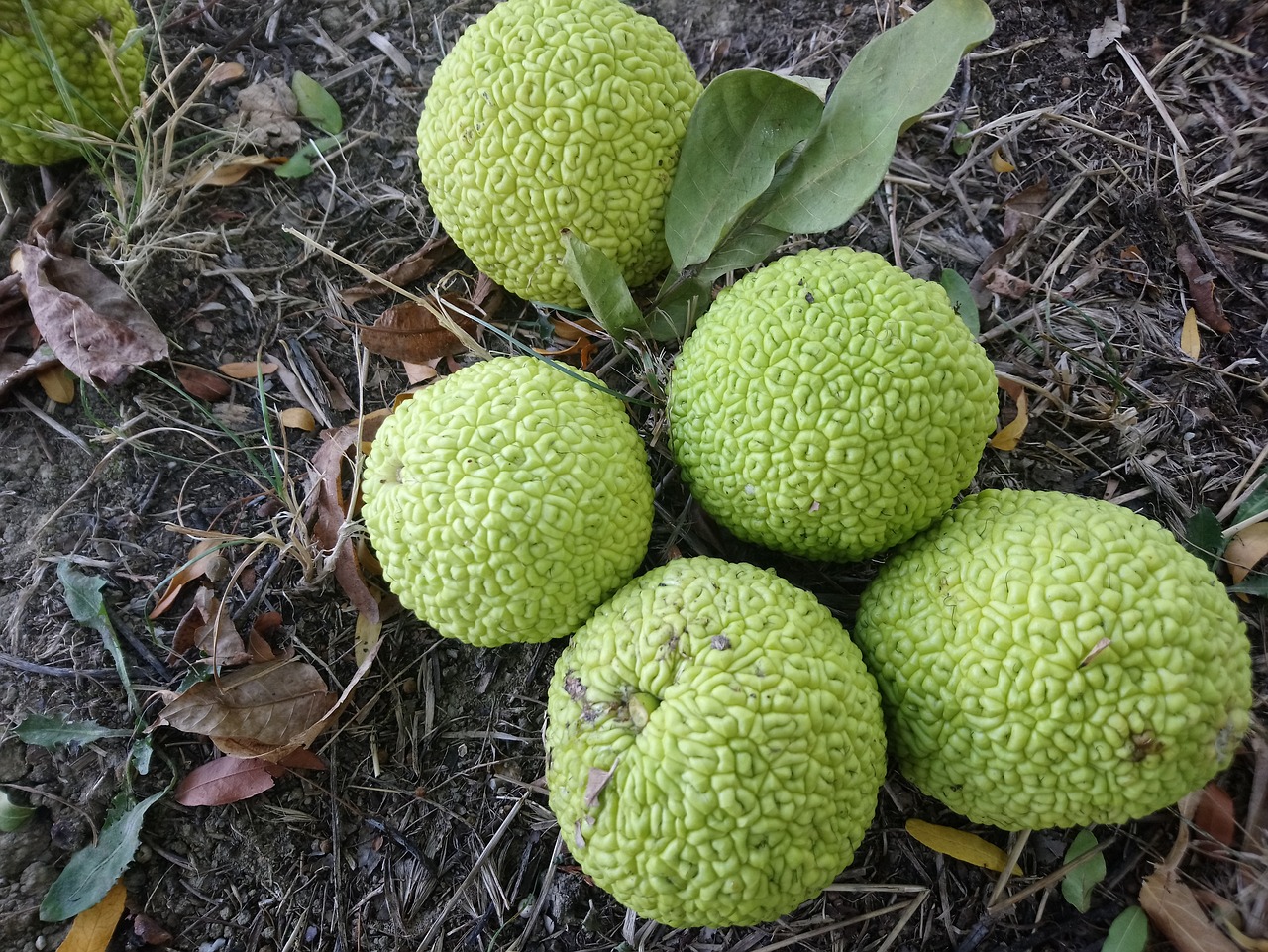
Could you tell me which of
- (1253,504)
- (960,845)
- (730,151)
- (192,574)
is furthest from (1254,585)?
(192,574)

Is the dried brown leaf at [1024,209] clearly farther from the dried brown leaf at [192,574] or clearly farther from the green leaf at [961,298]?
the dried brown leaf at [192,574]

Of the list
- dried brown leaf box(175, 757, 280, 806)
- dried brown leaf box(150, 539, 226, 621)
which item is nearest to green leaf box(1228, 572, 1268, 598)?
dried brown leaf box(175, 757, 280, 806)

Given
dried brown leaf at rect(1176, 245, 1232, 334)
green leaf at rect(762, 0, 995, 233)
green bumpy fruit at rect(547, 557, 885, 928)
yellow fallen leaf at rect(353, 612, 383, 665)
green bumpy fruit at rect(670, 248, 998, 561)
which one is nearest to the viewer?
green bumpy fruit at rect(547, 557, 885, 928)

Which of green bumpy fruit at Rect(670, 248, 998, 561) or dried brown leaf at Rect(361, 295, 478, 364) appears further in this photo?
dried brown leaf at Rect(361, 295, 478, 364)

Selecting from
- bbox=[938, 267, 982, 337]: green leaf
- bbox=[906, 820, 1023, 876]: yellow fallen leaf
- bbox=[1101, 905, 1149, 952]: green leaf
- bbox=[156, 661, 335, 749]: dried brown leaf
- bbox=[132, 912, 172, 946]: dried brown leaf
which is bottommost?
bbox=[132, 912, 172, 946]: dried brown leaf

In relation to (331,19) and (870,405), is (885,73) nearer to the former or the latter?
(870,405)

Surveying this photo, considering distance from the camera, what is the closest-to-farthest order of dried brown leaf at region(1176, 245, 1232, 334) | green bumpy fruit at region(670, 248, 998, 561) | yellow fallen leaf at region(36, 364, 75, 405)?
green bumpy fruit at region(670, 248, 998, 561), dried brown leaf at region(1176, 245, 1232, 334), yellow fallen leaf at region(36, 364, 75, 405)

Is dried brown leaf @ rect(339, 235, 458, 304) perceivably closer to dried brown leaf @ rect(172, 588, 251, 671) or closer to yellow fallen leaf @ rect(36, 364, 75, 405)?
yellow fallen leaf @ rect(36, 364, 75, 405)
